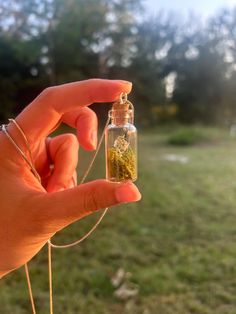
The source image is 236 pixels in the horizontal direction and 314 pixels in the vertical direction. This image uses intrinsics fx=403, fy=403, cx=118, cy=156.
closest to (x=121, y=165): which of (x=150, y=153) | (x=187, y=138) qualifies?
(x=150, y=153)

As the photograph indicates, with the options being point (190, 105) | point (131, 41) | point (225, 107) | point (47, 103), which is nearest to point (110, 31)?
point (131, 41)

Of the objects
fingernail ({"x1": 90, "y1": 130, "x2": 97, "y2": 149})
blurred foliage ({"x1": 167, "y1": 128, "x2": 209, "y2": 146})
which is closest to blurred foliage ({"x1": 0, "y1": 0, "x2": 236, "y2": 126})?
blurred foliage ({"x1": 167, "y1": 128, "x2": 209, "y2": 146})

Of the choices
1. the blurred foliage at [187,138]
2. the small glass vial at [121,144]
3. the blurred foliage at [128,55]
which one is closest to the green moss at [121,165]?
the small glass vial at [121,144]

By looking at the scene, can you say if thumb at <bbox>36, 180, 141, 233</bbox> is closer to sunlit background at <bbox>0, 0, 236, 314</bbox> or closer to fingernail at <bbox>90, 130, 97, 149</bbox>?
fingernail at <bbox>90, 130, 97, 149</bbox>

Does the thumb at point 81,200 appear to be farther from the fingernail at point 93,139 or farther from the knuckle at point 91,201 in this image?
the fingernail at point 93,139

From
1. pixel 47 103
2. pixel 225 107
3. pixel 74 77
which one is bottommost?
pixel 225 107

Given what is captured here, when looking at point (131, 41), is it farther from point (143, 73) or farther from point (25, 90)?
point (25, 90)

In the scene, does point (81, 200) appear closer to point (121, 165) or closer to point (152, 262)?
point (121, 165)
